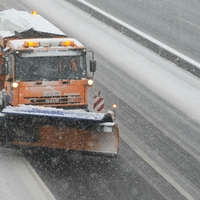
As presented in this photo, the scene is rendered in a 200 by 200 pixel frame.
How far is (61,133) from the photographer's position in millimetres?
12164

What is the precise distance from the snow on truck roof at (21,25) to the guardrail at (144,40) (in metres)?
6.73

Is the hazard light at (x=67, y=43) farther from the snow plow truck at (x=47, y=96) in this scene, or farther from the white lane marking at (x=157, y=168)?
the white lane marking at (x=157, y=168)

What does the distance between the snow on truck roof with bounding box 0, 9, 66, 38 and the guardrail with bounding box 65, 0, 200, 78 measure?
265 inches

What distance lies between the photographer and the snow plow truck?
12.0 meters

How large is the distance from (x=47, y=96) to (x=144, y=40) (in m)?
11.5

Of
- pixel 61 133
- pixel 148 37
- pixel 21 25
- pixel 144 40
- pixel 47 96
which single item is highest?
pixel 21 25

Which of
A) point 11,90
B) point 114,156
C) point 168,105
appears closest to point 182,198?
point 114,156

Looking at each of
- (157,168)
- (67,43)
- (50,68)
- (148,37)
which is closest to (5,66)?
(50,68)

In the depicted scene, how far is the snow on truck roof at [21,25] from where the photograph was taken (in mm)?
14844

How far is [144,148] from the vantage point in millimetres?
13578

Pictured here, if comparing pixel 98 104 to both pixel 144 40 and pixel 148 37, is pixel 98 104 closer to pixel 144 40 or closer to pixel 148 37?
pixel 144 40

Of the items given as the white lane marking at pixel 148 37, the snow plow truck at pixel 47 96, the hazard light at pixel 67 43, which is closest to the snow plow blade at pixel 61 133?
the snow plow truck at pixel 47 96

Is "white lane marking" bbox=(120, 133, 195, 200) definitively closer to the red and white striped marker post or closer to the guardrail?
the red and white striped marker post

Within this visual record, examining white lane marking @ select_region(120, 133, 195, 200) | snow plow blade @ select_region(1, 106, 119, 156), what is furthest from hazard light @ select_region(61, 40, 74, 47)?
white lane marking @ select_region(120, 133, 195, 200)
